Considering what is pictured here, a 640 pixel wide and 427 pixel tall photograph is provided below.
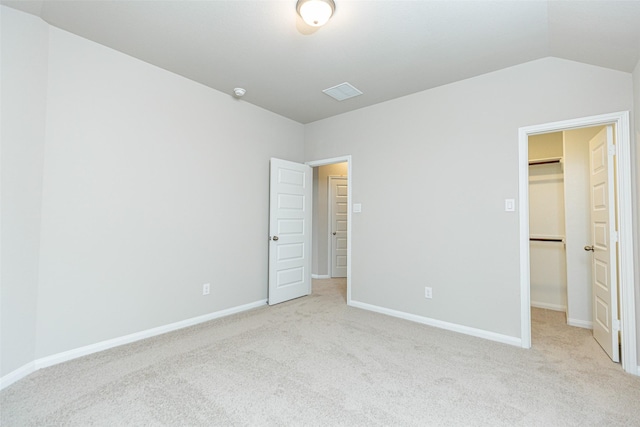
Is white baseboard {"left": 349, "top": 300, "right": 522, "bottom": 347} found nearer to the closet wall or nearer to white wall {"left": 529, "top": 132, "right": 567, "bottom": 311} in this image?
the closet wall

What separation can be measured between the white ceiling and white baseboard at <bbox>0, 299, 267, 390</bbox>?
8.39ft

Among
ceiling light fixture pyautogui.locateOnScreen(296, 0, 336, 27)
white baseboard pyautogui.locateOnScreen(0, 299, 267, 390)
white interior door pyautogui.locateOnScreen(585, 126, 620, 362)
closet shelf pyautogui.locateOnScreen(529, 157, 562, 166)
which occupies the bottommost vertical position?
white baseboard pyautogui.locateOnScreen(0, 299, 267, 390)

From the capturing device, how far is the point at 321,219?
5.98 meters

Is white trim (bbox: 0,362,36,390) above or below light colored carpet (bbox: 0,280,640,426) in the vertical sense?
above

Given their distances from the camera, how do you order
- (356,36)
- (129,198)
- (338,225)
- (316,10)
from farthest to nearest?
(338,225) → (129,198) → (356,36) → (316,10)

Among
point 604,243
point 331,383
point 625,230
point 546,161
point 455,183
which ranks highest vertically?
point 546,161

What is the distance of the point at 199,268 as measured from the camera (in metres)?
3.26

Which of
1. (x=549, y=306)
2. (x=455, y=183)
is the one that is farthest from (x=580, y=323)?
(x=455, y=183)

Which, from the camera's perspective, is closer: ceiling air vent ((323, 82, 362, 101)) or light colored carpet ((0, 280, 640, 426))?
light colored carpet ((0, 280, 640, 426))

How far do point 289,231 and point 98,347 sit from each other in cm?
240

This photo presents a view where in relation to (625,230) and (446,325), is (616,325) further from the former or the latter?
(446,325)

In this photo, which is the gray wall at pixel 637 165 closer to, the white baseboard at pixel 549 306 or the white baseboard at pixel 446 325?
the white baseboard at pixel 446 325

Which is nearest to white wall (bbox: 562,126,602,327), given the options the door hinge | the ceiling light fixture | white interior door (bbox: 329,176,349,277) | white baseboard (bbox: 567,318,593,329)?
white baseboard (bbox: 567,318,593,329)

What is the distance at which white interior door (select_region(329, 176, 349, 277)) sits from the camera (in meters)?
6.00
